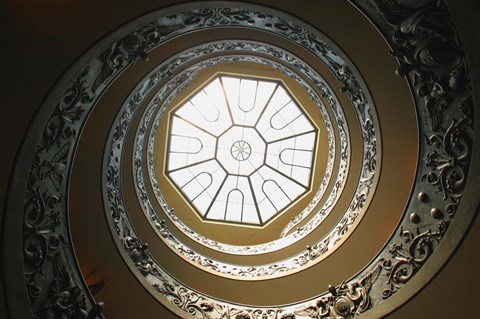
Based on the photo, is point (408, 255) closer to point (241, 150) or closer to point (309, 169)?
point (309, 169)

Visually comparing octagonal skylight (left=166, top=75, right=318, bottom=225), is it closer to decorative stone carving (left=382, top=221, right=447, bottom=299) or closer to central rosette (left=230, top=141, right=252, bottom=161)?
central rosette (left=230, top=141, right=252, bottom=161)

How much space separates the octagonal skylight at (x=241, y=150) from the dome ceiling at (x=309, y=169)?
23 cm

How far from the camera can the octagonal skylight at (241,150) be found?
11.5 m

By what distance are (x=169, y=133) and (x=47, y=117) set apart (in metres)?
6.48

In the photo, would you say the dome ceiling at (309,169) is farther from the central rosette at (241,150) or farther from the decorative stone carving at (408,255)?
the central rosette at (241,150)

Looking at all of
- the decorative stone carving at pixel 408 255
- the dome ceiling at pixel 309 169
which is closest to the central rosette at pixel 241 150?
the dome ceiling at pixel 309 169

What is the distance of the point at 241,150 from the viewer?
1228 cm

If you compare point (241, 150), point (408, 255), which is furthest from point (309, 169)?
point (408, 255)

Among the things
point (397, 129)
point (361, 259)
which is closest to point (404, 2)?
point (397, 129)

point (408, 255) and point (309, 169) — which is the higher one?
point (309, 169)

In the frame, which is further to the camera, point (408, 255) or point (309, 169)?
point (309, 169)

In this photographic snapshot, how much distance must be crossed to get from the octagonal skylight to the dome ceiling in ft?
0.76

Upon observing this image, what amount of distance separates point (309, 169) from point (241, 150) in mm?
2330

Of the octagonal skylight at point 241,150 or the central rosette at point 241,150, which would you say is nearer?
the octagonal skylight at point 241,150
